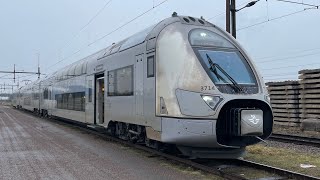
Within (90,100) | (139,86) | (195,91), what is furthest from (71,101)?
(195,91)

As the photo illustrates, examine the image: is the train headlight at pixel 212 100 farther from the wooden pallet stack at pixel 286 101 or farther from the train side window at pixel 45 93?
the train side window at pixel 45 93

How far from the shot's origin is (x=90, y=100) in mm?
16688

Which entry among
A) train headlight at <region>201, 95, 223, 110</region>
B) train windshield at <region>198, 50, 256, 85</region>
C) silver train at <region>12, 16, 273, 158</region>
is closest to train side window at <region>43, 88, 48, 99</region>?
silver train at <region>12, 16, 273, 158</region>

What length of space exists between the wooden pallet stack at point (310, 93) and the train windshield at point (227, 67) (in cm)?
1083

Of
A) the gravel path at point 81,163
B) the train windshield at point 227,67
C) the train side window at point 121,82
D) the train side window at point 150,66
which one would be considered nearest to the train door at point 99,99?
the gravel path at point 81,163

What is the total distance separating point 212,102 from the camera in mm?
8844

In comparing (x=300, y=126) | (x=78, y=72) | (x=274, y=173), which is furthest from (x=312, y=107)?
(x=274, y=173)

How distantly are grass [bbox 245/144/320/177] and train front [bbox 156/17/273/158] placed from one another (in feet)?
2.97

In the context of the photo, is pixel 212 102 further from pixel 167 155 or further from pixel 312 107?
pixel 312 107

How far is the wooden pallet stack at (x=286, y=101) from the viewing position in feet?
68.8

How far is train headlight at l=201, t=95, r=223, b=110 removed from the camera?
28.9 ft

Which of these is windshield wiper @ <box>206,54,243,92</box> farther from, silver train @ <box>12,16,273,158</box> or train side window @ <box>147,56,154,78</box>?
train side window @ <box>147,56,154,78</box>

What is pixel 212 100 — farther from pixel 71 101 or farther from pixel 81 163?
pixel 71 101

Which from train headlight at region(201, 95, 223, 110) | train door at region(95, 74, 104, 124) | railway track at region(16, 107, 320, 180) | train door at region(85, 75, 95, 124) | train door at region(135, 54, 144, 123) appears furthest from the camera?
train door at region(85, 75, 95, 124)
